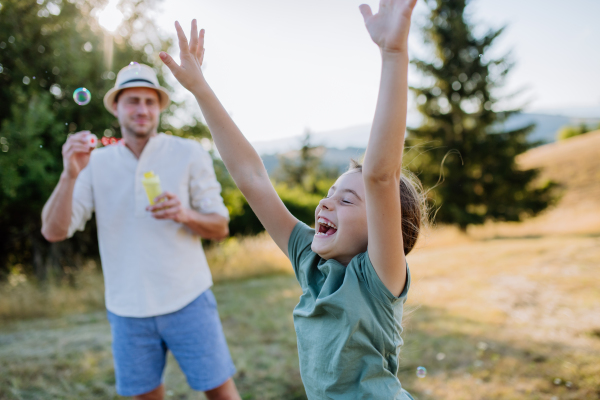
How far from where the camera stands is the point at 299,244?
1.58 metres

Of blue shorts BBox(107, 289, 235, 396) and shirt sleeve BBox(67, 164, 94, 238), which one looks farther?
shirt sleeve BBox(67, 164, 94, 238)

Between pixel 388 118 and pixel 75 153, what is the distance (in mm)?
1745

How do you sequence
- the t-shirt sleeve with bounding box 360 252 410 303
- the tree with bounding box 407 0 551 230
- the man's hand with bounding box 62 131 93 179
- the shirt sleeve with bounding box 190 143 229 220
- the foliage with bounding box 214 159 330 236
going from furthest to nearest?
the tree with bounding box 407 0 551 230, the foliage with bounding box 214 159 330 236, the shirt sleeve with bounding box 190 143 229 220, the man's hand with bounding box 62 131 93 179, the t-shirt sleeve with bounding box 360 252 410 303

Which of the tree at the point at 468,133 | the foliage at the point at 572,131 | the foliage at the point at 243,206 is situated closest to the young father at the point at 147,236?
the foliage at the point at 243,206

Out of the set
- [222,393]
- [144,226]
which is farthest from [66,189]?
[222,393]

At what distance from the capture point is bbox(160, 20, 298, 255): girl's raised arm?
1.46 metres

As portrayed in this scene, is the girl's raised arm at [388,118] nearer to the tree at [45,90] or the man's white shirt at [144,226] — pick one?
the man's white shirt at [144,226]

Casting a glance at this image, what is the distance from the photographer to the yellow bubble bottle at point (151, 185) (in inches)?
88.9

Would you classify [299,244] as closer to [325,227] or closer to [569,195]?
[325,227]

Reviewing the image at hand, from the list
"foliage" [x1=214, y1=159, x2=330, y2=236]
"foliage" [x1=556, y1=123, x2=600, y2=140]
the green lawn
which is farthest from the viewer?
"foliage" [x1=556, y1=123, x2=600, y2=140]

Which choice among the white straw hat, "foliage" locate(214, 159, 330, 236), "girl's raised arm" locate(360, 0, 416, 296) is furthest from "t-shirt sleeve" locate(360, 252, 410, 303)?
"foliage" locate(214, 159, 330, 236)

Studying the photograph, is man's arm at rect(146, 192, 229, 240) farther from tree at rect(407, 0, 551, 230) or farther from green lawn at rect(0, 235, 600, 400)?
tree at rect(407, 0, 551, 230)

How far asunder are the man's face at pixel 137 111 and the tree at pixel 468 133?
1366cm

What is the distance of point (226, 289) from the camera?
24.9 feet
